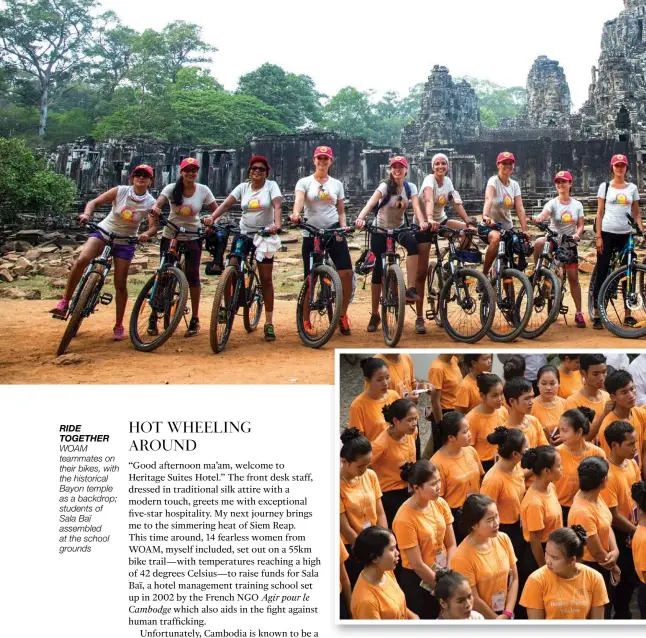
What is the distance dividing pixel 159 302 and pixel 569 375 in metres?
2.91

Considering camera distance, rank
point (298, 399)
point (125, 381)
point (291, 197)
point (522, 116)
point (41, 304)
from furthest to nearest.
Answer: point (522, 116)
point (291, 197)
point (41, 304)
point (125, 381)
point (298, 399)

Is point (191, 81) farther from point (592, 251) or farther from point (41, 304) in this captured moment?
point (592, 251)

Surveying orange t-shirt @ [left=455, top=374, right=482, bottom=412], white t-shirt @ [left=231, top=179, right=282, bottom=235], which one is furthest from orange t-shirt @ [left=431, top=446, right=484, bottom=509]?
white t-shirt @ [left=231, top=179, right=282, bottom=235]

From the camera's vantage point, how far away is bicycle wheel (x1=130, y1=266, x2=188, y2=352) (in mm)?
6098

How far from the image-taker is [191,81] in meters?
11.5

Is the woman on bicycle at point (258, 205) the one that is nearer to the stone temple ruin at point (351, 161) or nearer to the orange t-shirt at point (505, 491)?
the orange t-shirt at point (505, 491)

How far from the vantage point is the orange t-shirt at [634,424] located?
489cm

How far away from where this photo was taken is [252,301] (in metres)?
6.54

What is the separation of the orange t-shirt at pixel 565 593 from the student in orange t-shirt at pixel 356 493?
2.84 feet

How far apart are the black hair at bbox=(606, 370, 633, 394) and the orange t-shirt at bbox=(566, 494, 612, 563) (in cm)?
70

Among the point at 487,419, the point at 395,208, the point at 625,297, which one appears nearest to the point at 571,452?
the point at 487,419

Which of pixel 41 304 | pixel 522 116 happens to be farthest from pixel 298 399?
pixel 522 116

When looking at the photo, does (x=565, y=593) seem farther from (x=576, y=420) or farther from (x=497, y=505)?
(x=576, y=420)

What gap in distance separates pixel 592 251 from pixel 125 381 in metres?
7.42
